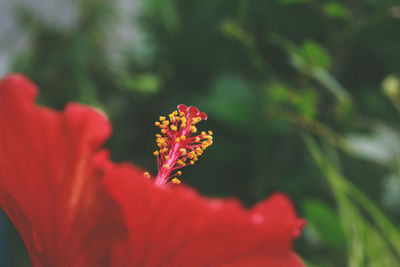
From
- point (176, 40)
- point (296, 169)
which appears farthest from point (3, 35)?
point (296, 169)

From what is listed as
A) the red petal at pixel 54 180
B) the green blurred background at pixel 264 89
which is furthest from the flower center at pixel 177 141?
the green blurred background at pixel 264 89

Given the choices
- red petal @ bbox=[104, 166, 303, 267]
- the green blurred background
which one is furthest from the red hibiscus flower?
the green blurred background

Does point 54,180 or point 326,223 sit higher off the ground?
point 326,223

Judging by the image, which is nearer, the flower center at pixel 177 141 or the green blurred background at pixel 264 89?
the flower center at pixel 177 141

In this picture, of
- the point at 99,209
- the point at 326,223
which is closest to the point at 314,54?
the point at 326,223

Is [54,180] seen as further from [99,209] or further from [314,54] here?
[314,54]

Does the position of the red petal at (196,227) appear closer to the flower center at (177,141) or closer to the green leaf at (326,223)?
the flower center at (177,141)

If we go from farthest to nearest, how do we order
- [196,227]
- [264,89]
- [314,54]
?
[264,89] → [314,54] → [196,227]
